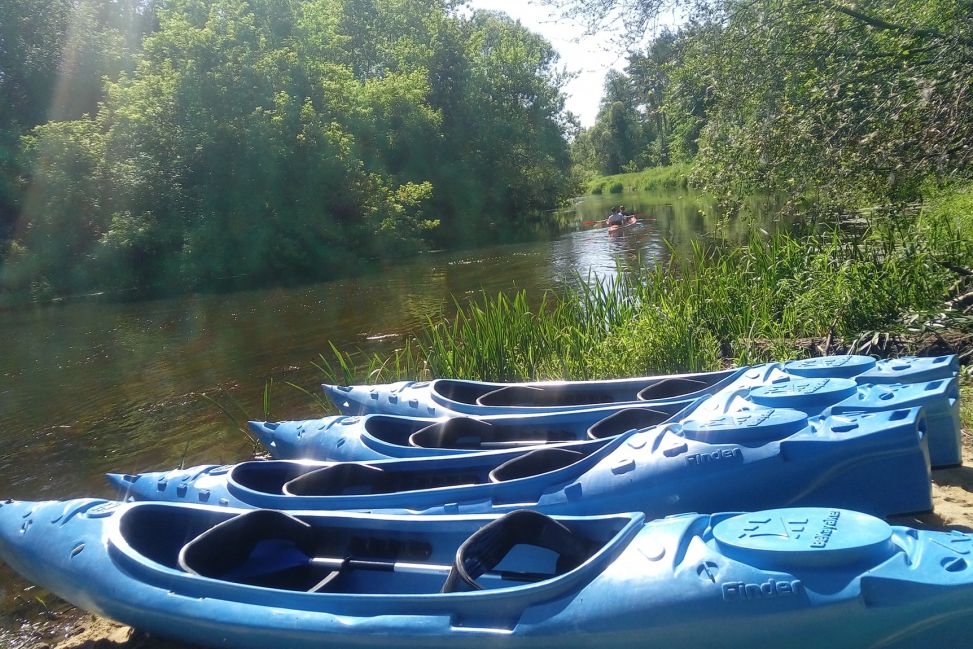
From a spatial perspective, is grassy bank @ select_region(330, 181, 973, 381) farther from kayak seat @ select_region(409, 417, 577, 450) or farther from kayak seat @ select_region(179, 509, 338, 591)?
kayak seat @ select_region(179, 509, 338, 591)

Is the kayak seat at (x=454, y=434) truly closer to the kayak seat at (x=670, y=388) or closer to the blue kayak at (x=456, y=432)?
the blue kayak at (x=456, y=432)

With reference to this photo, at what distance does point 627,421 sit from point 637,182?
44203 mm

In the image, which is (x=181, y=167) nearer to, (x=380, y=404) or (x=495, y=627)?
(x=380, y=404)

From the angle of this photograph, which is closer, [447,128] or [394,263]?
[394,263]

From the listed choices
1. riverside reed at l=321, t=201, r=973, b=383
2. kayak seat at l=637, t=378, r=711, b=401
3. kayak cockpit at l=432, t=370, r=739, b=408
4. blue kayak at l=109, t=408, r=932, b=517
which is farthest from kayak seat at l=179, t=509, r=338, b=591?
riverside reed at l=321, t=201, r=973, b=383

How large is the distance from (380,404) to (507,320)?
169cm

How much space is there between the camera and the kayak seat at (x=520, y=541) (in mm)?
2781

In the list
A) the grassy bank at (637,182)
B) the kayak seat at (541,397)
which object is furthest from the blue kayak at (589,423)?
the grassy bank at (637,182)

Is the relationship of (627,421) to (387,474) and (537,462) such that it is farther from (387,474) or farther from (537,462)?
(387,474)

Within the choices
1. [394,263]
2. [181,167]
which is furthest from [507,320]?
[181,167]

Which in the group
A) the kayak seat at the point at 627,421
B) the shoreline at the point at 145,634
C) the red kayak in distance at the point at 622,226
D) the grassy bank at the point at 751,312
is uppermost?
the red kayak in distance at the point at 622,226

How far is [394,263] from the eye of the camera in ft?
69.1

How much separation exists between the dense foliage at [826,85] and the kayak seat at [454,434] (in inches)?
156

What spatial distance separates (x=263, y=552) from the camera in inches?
138
